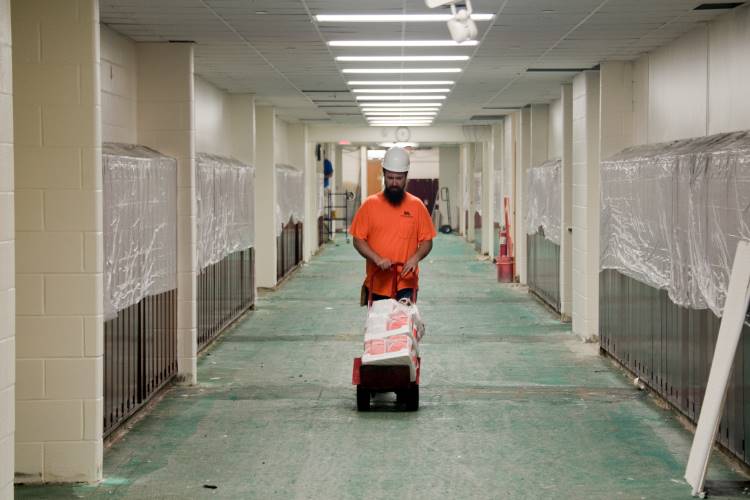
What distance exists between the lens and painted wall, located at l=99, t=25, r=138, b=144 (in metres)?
7.20

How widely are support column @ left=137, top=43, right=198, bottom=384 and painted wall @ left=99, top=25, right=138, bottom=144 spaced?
86 millimetres

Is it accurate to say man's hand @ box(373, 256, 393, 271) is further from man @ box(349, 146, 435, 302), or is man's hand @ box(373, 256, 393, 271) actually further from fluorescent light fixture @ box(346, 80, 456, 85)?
fluorescent light fixture @ box(346, 80, 456, 85)

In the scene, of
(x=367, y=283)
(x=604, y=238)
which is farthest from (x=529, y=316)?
(x=367, y=283)

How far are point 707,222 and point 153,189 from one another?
134 inches

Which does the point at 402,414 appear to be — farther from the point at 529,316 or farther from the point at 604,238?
the point at 529,316

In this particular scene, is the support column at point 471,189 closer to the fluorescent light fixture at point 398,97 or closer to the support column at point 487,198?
the support column at point 487,198

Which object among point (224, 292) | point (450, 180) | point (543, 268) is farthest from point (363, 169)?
point (224, 292)

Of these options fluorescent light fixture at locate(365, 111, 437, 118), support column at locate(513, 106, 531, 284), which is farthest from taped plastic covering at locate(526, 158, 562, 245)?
fluorescent light fixture at locate(365, 111, 437, 118)

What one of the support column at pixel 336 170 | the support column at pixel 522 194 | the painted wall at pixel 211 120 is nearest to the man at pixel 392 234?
the painted wall at pixel 211 120

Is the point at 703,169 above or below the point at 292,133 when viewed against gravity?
below

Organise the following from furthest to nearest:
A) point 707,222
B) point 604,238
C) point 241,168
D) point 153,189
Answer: point 241,168 → point 604,238 → point 153,189 → point 707,222

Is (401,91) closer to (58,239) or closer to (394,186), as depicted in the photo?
(394,186)

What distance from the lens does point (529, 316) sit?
39.5ft

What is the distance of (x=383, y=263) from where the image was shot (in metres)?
6.87
